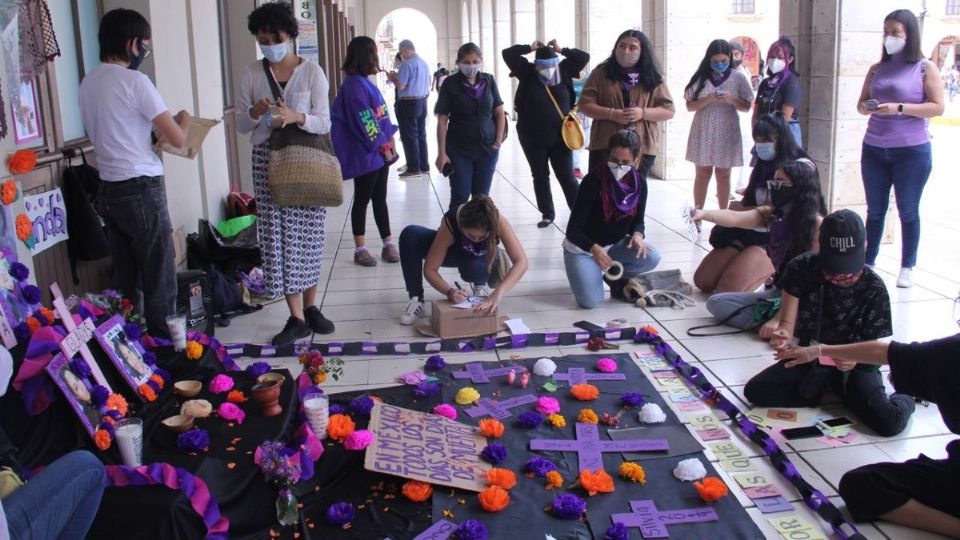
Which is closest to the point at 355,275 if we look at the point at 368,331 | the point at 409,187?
the point at 368,331

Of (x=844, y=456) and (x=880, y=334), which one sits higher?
(x=880, y=334)

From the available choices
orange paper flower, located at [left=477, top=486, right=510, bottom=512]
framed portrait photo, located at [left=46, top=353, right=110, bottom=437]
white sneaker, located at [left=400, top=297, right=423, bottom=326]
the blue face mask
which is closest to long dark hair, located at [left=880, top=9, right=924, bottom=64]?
the blue face mask

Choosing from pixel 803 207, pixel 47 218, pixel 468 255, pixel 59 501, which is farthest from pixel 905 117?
pixel 59 501

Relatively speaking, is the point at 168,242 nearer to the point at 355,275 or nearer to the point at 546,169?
the point at 355,275

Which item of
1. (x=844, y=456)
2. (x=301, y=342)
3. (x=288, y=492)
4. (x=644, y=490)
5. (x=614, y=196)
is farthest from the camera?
(x=614, y=196)

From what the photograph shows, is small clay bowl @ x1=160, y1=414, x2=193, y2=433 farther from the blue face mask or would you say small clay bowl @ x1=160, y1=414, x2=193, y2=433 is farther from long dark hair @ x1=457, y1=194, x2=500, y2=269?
the blue face mask

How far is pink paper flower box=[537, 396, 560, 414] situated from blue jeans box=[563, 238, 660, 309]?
1.46 metres

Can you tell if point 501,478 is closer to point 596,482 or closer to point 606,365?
point 596,482

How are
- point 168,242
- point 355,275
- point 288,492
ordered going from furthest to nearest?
point 355,275
point 168,242
point 288,492

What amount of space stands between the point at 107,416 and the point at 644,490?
5.86 ft

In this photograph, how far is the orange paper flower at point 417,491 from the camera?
2.79 meters

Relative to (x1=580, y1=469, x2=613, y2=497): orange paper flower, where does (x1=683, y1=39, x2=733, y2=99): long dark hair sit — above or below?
above

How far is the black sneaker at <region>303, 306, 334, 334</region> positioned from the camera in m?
4.55

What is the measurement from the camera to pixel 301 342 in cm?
439
